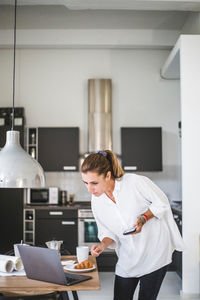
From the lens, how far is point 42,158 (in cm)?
557

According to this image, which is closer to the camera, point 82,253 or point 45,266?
point 45,266

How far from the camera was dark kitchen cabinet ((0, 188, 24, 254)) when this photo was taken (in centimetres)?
543

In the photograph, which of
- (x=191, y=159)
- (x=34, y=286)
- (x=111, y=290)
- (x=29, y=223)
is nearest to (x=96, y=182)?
(x=34, y=286)

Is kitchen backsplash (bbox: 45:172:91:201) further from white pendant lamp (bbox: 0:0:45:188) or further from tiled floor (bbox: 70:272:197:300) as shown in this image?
white pendant lamp (bbox: 0:0:45:188)

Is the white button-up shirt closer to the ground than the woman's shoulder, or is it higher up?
closer to the ground

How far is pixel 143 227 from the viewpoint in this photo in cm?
236

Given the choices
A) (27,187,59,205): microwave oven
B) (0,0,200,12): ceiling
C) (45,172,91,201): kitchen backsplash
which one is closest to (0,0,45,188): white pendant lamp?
(0,0,200,12): ceiling

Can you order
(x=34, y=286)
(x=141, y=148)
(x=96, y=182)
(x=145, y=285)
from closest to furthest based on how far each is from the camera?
(x=34, y=286)
(x=96, y=182)
(x=145, y=285)
(x=141, y=148)

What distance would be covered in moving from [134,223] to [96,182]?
38 cm

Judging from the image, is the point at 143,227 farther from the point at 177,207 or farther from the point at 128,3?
the point at 128,3

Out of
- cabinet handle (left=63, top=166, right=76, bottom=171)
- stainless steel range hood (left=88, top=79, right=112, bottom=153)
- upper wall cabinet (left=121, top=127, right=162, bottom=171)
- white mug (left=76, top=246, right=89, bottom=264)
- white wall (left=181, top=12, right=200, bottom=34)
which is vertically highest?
white wall (left=181, top=12, right=200, bottom=34)

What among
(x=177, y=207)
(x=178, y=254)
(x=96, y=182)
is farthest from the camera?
(x=177, y=207)

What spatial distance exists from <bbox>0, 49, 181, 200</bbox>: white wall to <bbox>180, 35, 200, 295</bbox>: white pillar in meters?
1.71

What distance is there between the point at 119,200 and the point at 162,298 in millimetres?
2307
